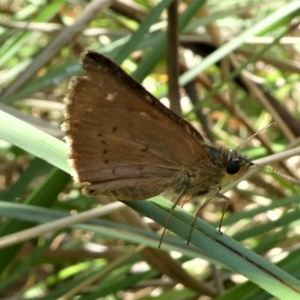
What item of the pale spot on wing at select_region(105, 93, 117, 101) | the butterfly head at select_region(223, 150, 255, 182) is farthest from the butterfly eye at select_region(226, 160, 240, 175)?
the pale spot on wing at select_region(105, 93, 117, 101)

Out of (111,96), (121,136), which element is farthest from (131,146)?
(111,96)

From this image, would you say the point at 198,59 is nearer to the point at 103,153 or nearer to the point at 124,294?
the point at 124,294

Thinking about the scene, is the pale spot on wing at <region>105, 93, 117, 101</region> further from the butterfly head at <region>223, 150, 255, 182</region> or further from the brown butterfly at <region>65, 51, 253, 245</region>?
the butterfly head at <region>223, 150, 255, 182</region>

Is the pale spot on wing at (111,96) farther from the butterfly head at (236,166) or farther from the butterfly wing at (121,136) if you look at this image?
the butterfly head at (236,166)

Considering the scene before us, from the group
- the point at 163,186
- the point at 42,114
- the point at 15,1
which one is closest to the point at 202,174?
the point at 163,186

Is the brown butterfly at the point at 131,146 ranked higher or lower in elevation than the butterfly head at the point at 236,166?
higher

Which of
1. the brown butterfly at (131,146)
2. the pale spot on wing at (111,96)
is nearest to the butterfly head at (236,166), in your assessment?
the brown butterfly at (131,146)

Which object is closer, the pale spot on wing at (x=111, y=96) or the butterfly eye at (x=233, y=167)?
the pale spot on wing at (x=111, y=96)

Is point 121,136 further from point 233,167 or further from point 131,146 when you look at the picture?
point 233,167
